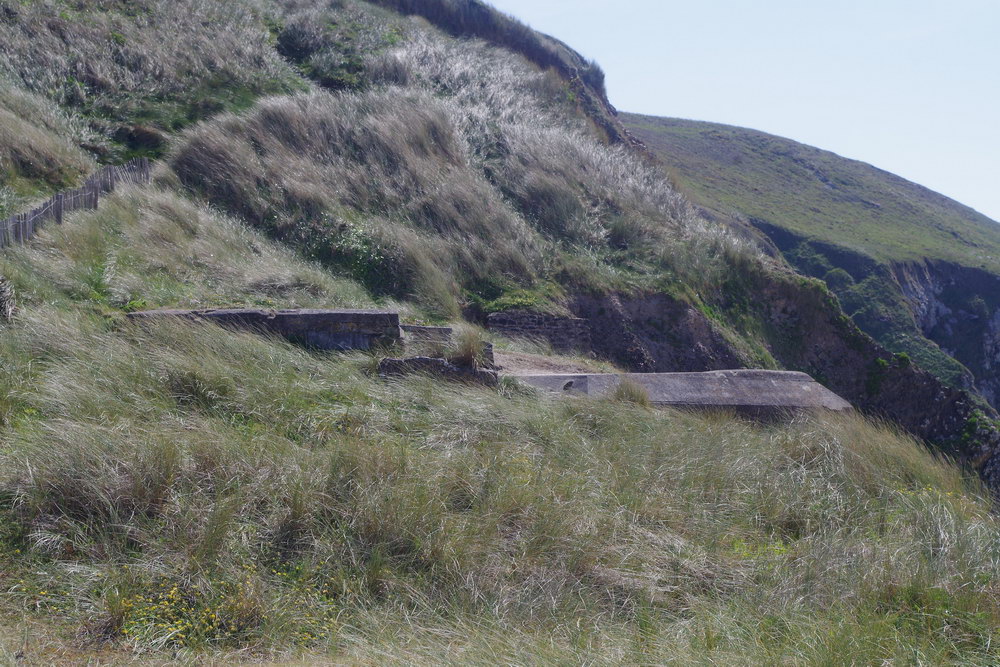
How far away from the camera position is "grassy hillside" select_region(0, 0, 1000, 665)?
3316 mm

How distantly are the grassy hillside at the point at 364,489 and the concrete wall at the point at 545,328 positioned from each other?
1.01ft

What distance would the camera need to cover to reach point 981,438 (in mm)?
8125

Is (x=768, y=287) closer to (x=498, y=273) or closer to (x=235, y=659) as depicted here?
(x=498, y=273)

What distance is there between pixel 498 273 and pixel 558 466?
243 inches

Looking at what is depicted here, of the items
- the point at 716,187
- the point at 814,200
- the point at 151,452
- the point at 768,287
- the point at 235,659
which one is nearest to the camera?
the point at 235,659

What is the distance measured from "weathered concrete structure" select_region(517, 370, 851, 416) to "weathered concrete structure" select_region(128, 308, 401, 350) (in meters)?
1.34

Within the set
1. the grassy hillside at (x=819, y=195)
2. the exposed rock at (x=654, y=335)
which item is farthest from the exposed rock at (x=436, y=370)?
the grassy hillside at (x=819, y=195)

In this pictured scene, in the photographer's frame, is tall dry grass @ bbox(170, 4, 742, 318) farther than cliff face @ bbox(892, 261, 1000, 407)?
No

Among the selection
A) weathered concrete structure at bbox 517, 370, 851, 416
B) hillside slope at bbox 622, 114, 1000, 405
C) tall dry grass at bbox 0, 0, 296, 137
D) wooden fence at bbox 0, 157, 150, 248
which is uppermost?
hillside slope at bbox 622, 114, 1000, 405

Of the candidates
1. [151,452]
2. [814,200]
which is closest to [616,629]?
[151,452]

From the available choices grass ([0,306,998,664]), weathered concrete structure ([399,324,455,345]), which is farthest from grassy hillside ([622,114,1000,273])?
grass ([0,306,998,664])

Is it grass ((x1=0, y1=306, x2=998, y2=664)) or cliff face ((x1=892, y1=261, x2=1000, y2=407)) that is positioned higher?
cliff face ((x1=892, y1=261, x2=1000, y2=407))

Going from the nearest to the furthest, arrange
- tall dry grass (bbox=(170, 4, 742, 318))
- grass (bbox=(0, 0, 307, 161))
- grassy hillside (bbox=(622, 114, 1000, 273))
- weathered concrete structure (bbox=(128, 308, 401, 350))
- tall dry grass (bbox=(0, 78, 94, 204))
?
weathered concrete structure (bbox=(128, 308, 401, 350)) < tall dry grass (bbox=(0, 78, 94, 204)) < tall dry grass (bbox=(170, 4, 742, 318)) < grass (bbox=(0, 0, 307, 161)) < grassy hillside (bbox=(622, 114, 1000, 273))

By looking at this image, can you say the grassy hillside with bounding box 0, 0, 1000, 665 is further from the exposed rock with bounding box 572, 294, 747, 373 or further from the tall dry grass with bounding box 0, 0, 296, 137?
the tall dry grass with bounding box 0, 0, 296, 137
